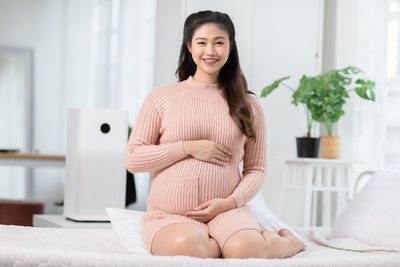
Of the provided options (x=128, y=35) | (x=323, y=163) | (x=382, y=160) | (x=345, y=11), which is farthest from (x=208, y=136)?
(x=128, y=35)

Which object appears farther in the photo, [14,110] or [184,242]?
[14,110]

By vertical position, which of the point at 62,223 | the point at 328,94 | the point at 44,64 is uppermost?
the point at 44,64

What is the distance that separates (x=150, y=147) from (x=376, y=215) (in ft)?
3.01

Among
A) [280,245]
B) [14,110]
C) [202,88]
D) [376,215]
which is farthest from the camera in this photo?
[14,110]

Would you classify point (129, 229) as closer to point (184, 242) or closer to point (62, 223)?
point (184, 242)

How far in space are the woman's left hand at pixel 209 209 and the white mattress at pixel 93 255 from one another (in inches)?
10.1

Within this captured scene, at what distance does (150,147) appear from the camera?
1898 millimetres

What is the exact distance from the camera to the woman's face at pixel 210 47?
1936 mm

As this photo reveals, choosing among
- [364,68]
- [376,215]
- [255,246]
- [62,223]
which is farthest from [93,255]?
[364,68]

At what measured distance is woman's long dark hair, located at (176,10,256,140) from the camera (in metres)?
1.94

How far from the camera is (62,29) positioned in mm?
5582

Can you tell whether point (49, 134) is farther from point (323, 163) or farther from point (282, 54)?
point (323, 163)

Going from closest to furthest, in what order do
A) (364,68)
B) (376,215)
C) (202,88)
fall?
(202,88) < (376,215) < (364,68)

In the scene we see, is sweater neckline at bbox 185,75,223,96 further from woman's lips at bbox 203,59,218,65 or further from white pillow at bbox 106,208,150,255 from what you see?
white pillow at bbox 106,208,150,255
